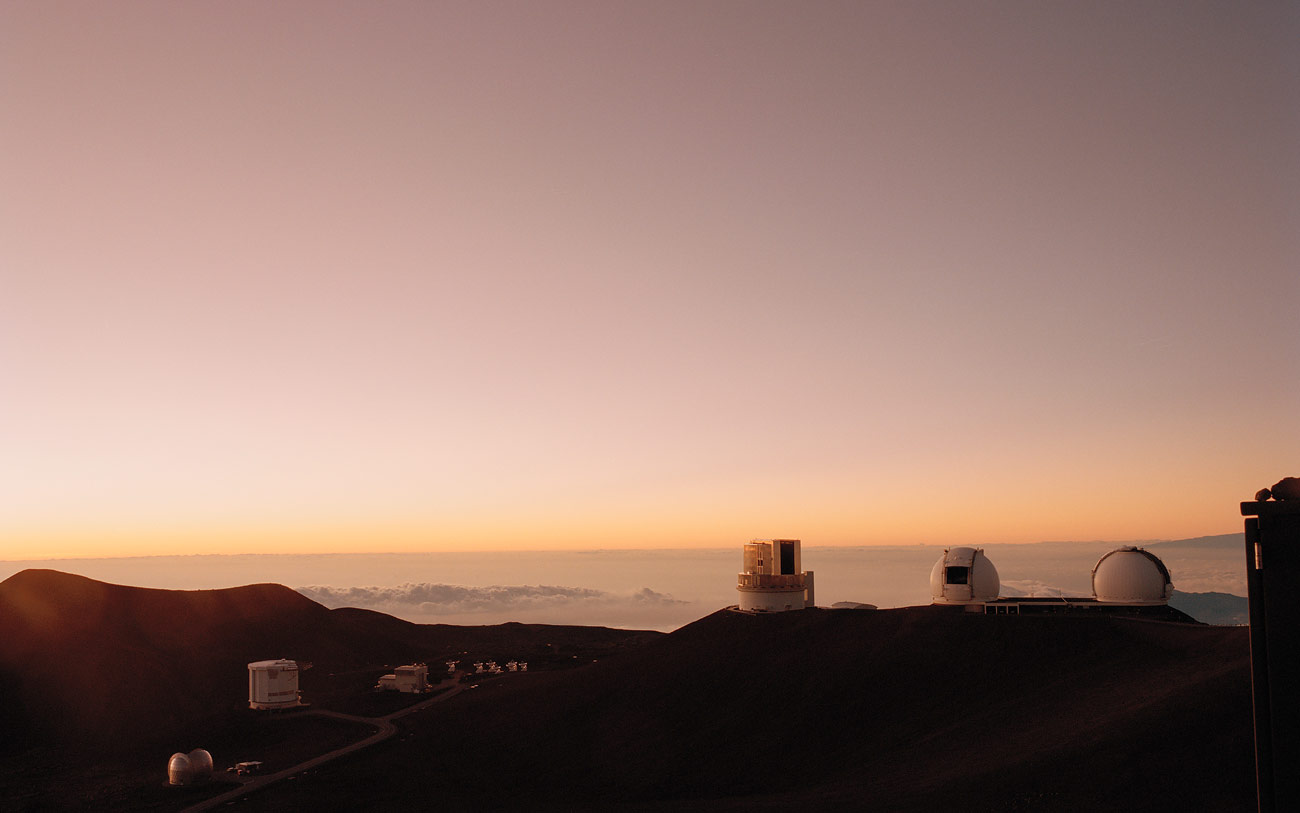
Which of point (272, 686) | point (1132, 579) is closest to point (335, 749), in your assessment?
point (272, 686)

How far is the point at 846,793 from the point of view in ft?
102

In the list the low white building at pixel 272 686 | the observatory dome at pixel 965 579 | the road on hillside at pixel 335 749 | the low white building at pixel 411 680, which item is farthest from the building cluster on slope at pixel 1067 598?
the low white building at pixel 272 686

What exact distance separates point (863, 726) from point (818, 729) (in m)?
2.07

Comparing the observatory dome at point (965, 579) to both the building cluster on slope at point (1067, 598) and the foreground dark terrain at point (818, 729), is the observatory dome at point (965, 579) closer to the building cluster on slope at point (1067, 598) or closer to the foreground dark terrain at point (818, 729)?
the building cluster on slope at point (1067, 598)

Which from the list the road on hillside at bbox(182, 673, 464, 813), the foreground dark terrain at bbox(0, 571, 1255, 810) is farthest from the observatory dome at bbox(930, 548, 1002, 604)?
the road on hillside at bbox(182, 673, 464, 813)

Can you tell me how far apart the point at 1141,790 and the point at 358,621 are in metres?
98.8

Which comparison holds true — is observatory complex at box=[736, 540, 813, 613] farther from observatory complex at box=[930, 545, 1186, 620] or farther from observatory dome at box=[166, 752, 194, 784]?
observatory dome at box=[166, 752, 194, 784]

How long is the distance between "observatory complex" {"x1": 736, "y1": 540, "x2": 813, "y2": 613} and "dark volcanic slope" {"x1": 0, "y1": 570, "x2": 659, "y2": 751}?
3965cm

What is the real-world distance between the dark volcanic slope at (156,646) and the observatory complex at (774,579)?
39645 millimetres

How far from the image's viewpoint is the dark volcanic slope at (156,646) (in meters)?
69.7

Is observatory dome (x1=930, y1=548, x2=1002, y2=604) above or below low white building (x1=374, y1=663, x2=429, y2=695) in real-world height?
above

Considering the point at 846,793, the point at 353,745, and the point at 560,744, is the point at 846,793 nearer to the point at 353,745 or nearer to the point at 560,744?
the point at 560,744

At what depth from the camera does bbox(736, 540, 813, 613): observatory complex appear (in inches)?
2339

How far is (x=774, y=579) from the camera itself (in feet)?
197
